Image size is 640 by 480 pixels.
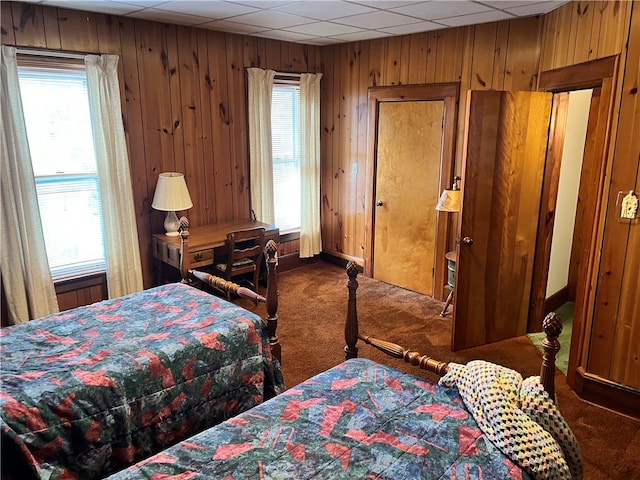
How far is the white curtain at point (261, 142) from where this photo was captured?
15.7 ft

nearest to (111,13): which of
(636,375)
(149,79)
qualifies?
(149,79)

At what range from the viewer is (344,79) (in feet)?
17.2

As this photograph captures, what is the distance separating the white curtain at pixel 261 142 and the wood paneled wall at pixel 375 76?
85 cm

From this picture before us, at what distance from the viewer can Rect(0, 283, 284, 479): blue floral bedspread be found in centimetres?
192

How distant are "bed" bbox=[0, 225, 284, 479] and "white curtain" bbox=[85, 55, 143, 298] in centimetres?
120

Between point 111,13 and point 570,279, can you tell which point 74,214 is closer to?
point 111,13

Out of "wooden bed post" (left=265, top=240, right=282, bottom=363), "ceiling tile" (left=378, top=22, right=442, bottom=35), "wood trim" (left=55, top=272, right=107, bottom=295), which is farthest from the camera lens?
"ceiling tile" (left=378, top=22, right=442, bottom=35)

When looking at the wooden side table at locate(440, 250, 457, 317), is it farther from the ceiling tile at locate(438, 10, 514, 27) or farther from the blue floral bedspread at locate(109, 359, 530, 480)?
the blue floral bedspread at locate(109, 359, 530, 480)

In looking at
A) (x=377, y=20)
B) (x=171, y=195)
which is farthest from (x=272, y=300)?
(x=377, y=20)

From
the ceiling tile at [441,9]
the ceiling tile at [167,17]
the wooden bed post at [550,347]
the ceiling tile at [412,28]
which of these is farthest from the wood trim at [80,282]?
the wooden bed post at [550,347]

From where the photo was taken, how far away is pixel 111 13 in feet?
12.1

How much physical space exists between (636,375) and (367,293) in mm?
2492

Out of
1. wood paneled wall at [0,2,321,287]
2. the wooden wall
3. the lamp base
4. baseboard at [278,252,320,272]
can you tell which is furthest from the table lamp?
the wooden wall

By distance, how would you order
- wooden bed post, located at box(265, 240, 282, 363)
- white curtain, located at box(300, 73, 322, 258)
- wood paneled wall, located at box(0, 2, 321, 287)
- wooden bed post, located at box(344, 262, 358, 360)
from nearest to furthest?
wooden bed post, located at box(344, 262, 358, 360) → wooden bed post, located at box(265, 240, 282, 363) → wood paneled wall, located at box(0, 2, 321, 287) → white curtain, located at box(300, 73, 322, 258)
